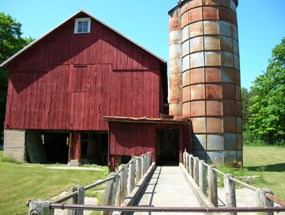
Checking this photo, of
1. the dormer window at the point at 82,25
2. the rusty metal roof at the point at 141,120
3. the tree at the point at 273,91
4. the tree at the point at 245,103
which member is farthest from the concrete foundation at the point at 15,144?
the tree at the point at 245,103

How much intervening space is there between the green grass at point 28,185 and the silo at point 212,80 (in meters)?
8.02

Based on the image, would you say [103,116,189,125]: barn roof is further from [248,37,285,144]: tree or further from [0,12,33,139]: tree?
[0,12,33,139]: tree

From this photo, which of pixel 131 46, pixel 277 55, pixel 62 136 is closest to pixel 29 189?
pixel 131 46

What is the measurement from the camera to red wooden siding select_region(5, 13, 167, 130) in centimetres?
1969

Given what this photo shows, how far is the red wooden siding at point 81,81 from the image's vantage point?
19688 millimetres

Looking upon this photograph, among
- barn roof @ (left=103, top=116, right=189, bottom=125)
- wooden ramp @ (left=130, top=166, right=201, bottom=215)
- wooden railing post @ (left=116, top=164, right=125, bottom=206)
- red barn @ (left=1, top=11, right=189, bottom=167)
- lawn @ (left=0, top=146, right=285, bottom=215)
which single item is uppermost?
red barn @ (left=1, top=11, right=189, bottom=167)

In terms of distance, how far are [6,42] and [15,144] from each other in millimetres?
21624

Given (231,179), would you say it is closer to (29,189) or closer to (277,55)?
(29,189)

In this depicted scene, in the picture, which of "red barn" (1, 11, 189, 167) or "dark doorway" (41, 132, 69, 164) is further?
"dark doorway" (41, 132, 69, 164)

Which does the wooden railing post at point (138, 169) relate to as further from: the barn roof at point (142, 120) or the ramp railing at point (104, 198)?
the barn roof at point (142, 120)

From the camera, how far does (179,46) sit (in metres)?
22.2

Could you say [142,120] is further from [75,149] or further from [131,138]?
[75,149]

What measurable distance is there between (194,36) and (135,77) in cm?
508

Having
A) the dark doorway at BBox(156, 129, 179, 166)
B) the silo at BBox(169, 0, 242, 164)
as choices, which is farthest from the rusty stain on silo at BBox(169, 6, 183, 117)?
the dark doorway at BBox(156, 129, 179, 166)
